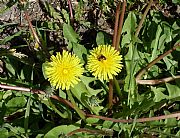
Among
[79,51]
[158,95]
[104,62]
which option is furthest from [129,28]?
[104,62]

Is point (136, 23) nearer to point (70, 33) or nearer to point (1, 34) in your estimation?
point (70, 33)

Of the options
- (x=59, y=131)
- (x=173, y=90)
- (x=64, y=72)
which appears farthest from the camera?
(x=173, y=90)

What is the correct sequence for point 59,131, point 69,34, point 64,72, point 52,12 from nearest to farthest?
1. point 64,72
2. point 59,131
3. point 69,34
4. point 52,12

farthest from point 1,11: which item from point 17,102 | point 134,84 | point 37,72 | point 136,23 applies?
point 134,84

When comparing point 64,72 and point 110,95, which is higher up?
point 64,72

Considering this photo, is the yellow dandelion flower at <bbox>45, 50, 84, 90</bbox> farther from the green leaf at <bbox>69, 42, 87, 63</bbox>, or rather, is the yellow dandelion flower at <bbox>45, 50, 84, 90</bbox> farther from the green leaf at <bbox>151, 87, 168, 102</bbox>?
the green leaf at <bbox>151, 87, 168, 102</bbox>

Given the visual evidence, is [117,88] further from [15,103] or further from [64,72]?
[15,103]

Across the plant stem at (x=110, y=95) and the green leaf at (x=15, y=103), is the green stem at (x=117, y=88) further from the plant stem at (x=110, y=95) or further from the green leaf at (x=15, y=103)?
the green leaf at (x=15, y=103)
